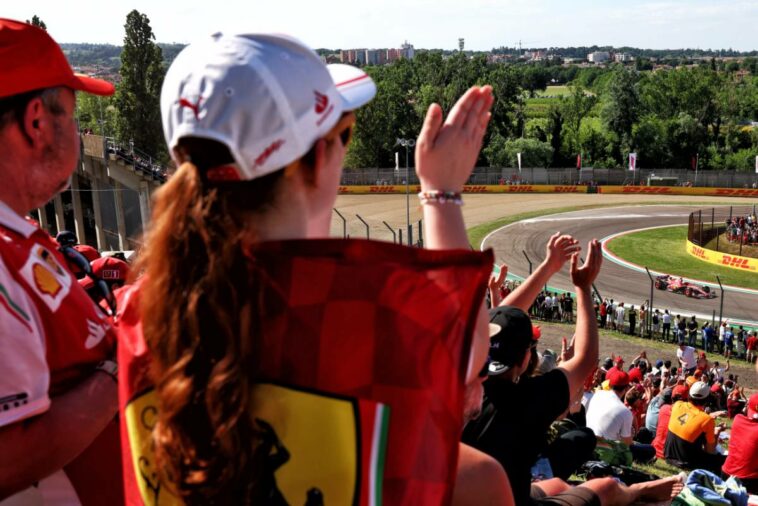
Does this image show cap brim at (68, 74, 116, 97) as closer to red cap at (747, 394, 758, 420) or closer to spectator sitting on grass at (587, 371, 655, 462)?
spectator sitting on grass at (587, 371, 655, 462)

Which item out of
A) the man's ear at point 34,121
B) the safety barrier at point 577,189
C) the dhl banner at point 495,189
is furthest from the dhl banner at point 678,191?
the man's ear at point 34,121

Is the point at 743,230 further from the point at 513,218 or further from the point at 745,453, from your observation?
the point at 745,453

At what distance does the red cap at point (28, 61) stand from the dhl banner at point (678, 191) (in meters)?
64.0

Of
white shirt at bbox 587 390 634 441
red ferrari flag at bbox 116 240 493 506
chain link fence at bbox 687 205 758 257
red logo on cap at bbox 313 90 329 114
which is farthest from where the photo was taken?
chain link fence at bbox 687 205 758 257

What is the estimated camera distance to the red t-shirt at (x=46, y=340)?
5.85 ft

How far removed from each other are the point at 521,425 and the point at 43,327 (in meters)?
1.91

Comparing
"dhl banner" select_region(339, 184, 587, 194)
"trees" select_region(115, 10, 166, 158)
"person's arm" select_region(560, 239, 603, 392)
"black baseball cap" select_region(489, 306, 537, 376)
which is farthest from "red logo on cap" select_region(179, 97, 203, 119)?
"dhl banner" select_region(339, 184, 587, 194)

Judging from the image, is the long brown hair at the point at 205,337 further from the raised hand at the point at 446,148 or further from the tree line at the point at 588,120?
the tree line at the point at 588,120

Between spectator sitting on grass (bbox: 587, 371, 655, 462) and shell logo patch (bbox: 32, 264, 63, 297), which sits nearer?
shell logo patch (bbox: 32, 264, 63, 297)

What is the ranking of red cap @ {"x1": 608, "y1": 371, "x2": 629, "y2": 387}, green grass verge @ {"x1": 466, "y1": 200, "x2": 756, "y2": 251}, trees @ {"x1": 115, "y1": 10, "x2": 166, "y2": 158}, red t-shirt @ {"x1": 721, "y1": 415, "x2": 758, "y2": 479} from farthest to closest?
trees @ {"x1": 115, "y1": 10, "x2": 166, "y2": 158}
green grass verge @ {"x1": 466, "y1": 200, "x2": 756, "y2": 251}
red cap @ {"x1": 608, "y1": 371, "x2": 629, "y2": 387}
red t-shirt @ {"x1": 721, "y1": 415, "x2": 758, "y2": 479}

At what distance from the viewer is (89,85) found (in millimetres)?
2494

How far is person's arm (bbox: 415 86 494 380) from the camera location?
6.14 ft

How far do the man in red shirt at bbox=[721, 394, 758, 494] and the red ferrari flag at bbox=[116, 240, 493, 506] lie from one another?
5.76 metres

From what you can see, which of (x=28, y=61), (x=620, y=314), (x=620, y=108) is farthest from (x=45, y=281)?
(x=620, y=108)
